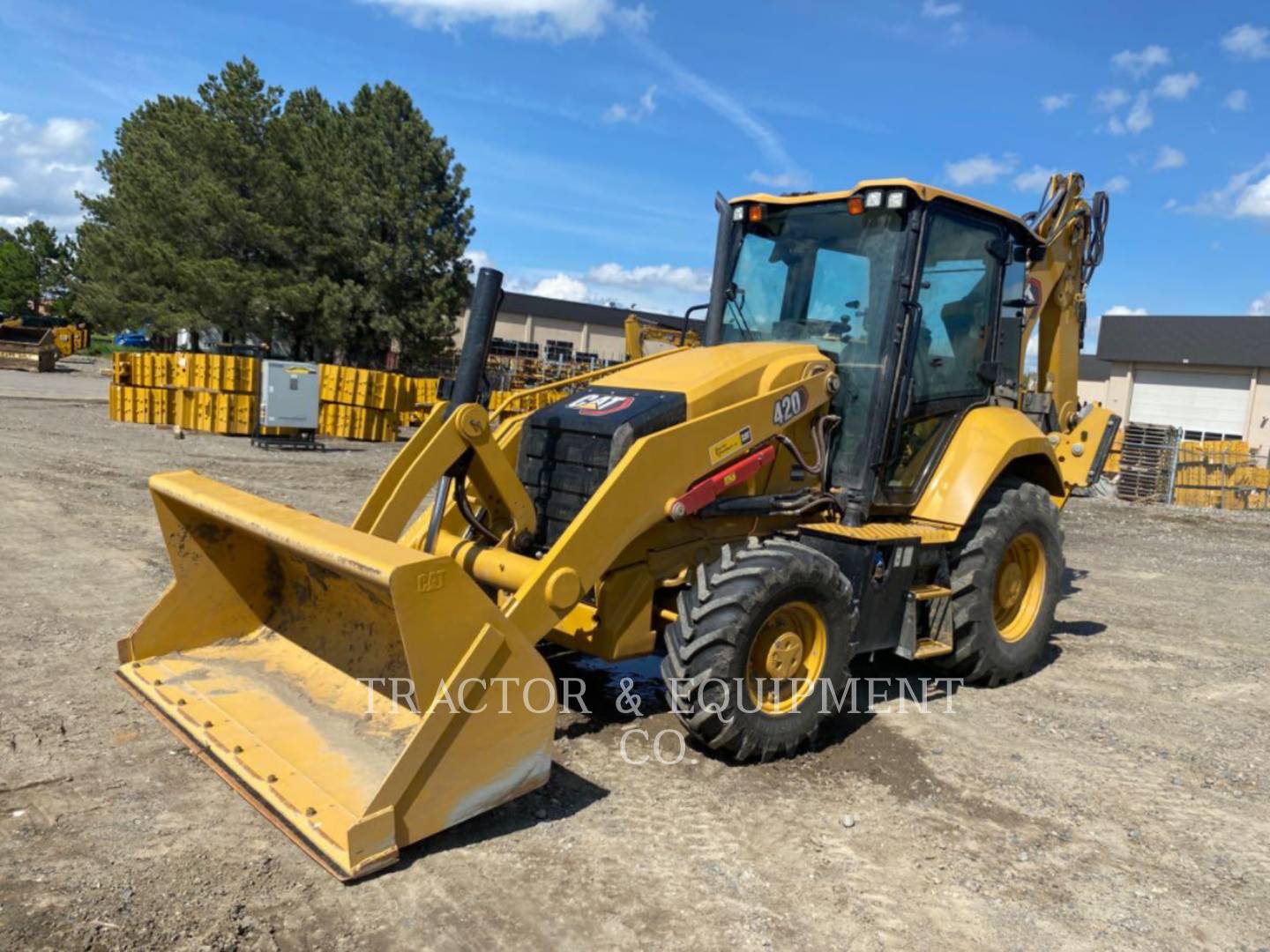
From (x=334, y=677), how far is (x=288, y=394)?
14.6 m

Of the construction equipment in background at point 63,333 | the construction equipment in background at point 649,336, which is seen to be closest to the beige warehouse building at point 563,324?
the construction equipment in background at point 63,333

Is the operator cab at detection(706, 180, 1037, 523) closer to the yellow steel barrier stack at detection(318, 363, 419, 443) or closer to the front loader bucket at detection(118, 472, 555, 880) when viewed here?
the front loader bucket at detection(118, 472, 555, 880)

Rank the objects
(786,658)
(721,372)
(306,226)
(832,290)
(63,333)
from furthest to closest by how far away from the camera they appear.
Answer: (63,333)
(306,226)
(832,290)
(721,372)
(786,658)

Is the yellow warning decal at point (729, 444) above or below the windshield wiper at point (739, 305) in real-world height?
below

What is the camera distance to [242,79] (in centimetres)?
3206

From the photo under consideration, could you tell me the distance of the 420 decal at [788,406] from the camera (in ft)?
16.1

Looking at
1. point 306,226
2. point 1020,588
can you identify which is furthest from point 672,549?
point 306,226

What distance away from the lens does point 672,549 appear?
4684mm

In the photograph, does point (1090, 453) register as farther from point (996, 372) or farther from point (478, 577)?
point (478, 577)

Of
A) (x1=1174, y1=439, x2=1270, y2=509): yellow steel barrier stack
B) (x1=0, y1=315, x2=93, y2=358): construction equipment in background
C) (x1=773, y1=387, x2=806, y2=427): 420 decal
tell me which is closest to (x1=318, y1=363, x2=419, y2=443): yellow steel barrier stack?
(x1=773, y1=387, x2=806, y2=427): 420 decal

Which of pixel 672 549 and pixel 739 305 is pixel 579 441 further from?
pixel 739 305

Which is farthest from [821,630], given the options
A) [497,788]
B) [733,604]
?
[497,788]

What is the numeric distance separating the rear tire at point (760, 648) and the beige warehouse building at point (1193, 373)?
1232 inches

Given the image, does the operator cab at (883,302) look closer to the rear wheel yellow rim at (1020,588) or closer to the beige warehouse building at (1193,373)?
the rear wheel yellow rim at (1020,588)
